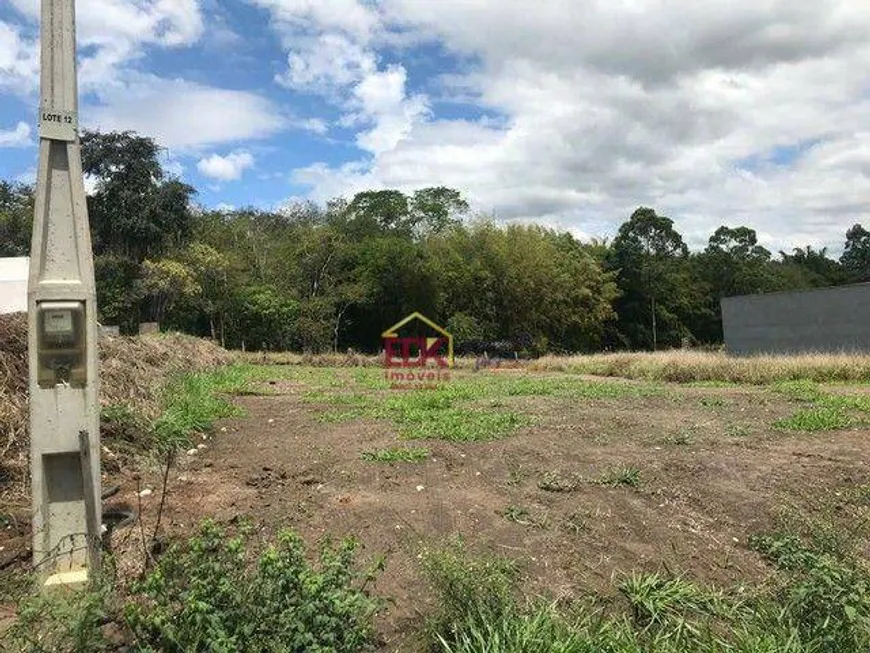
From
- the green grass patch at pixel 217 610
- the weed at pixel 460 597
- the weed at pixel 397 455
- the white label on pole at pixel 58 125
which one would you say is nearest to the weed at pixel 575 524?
the weed at pixel 460 597

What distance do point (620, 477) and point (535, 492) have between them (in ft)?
2.30

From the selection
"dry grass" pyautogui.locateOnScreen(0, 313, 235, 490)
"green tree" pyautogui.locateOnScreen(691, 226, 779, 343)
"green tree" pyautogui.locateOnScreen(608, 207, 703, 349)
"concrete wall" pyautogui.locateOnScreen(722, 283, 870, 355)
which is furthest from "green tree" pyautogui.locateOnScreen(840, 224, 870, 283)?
"dry grass" pyautogui.locateOnScreen(0, 313, 235, 490)

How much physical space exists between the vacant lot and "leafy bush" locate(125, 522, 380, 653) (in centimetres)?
59

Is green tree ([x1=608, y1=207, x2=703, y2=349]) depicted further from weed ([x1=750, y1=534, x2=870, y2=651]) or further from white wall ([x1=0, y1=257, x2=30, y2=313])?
weed ([x1=750, y1=534, x2=870, y2=651])

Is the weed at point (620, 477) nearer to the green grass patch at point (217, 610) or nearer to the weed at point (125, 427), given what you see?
the green grass patch at point (217, 610)

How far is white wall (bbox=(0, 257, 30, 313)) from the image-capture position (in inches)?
599

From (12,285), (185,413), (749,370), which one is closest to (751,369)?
(749,370)

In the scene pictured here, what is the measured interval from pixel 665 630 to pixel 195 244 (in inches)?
1112

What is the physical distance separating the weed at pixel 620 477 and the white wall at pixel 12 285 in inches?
551

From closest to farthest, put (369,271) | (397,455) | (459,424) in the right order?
(397,455), (459,424), (369,271)

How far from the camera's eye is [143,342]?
1193 centimetres

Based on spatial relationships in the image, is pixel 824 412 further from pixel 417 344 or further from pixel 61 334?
pixel 417 344

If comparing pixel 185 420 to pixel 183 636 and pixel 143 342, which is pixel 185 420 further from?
pixel 143 342

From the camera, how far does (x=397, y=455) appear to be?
5582mm
